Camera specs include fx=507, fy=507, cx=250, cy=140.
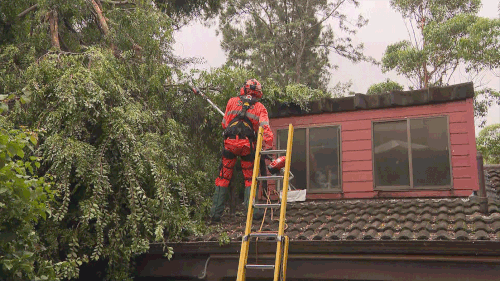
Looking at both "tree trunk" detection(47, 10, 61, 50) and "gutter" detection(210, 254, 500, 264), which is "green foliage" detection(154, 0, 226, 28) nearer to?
"tree trunk" detection(47, 10, 61, 50)

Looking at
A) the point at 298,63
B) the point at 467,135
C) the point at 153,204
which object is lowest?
the point at 153,204

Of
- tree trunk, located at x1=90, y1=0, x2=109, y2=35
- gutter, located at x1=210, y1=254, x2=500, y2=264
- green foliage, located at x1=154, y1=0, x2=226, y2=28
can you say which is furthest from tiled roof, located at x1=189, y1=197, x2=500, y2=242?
green foliage, located at x1=154, y1=0, x2=226, y2=28

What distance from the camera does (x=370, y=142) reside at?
7836 mm

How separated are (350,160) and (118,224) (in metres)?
3.75

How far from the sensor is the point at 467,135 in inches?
285

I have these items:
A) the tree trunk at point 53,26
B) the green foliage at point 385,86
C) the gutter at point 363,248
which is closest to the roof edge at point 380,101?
the gutter at point 363,248

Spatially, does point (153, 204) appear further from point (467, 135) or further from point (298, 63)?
point (298, 63)

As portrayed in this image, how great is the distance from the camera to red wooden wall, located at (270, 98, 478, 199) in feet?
23.6

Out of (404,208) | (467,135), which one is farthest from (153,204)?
(467,135)

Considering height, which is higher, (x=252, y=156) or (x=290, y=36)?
(x=290, y=36)

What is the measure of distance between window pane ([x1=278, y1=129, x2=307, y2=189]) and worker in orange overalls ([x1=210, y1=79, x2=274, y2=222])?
1278 millimetres

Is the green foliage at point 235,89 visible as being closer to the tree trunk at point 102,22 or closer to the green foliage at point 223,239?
the tree trunk at point 102,22

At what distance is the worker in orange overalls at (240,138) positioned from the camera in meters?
6.92

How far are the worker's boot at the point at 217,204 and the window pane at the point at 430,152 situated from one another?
2825 millimetres
